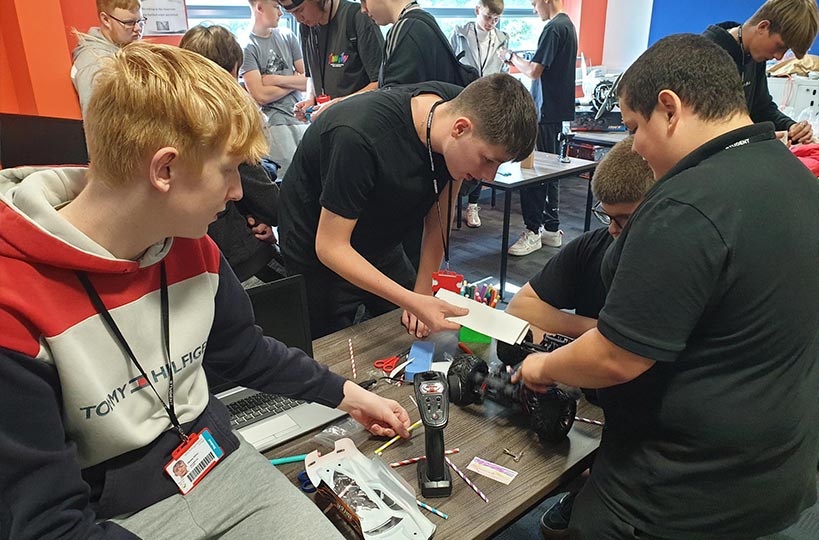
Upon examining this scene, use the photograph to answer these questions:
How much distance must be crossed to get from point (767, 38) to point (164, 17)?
3.62m

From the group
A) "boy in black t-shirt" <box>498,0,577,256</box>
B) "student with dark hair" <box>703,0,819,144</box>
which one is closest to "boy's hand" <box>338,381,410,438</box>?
"student with dark hair" <box>703,0,819,144</box>

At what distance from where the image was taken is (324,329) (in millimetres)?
1938

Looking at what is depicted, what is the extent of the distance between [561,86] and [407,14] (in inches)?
87.2

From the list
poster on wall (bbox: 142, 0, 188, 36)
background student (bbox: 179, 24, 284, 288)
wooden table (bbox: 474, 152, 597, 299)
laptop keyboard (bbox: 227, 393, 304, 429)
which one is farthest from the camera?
poster on wall (bbox: 142, 0, 188, 36)

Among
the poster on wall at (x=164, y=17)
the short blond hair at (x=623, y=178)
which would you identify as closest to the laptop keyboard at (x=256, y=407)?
the short blond hair at (x=623, y=178)

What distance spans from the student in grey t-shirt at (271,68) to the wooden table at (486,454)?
107 inches

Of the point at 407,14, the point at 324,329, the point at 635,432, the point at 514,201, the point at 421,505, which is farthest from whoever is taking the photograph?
the point at 514,201

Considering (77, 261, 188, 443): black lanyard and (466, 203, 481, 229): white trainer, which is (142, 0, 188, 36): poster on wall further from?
(77, 261, 188, 443): black lanyard

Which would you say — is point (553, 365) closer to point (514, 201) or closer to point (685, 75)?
point (685, 75)

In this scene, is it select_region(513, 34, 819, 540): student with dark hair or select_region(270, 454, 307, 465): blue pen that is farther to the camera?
select_region(270, 454, 307, 465): blue pen

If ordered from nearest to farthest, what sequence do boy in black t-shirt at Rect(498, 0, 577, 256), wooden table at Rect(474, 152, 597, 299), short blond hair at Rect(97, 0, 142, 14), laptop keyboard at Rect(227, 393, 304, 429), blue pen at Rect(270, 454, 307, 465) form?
1. blue pen at Rect(270, 454, 307, 465)
2. laptop keyboard at Rect(227, 393, 304, 429)
3. short blond hair at Rect(97, 0, 142, 14)
4. wooden table at Rect(474, 152, 597, 299)
5. boy in black t-shirt at Rect(498, 0, 577, 256)

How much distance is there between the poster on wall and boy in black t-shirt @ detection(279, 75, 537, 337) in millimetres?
2812

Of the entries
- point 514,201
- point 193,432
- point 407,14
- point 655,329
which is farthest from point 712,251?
point 514,201

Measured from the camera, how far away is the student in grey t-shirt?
367cm
